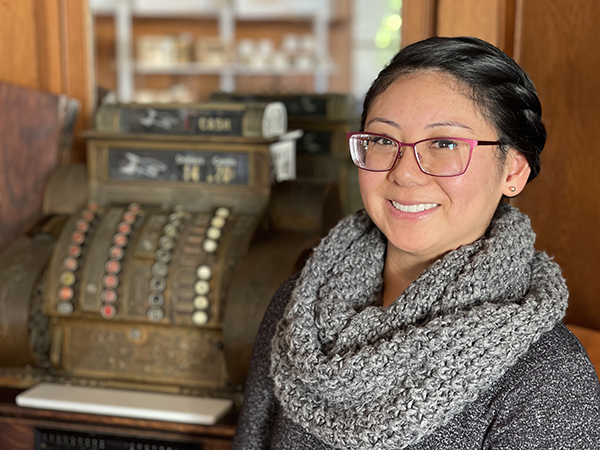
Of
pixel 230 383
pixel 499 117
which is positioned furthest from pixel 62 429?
pixel 499 117

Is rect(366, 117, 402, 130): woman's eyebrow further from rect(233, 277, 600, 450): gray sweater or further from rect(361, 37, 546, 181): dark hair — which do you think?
rect(233, 277, 600, 450): gray sweater

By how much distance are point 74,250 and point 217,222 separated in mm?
442

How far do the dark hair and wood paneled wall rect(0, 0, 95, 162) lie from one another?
1.71 meters

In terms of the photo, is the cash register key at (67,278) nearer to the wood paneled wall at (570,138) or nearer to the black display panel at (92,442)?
the black display panel at (92,442)

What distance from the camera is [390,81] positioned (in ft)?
4.15

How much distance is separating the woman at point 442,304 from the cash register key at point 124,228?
89 centimetres

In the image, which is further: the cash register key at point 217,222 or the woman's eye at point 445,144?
the cash register key at point 217,222

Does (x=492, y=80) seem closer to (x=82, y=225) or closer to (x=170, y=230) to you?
(x=170, y=230)

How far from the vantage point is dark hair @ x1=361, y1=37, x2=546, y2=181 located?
119 centimetres

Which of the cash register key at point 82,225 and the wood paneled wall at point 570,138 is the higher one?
the wood paneled wall at point 570,138

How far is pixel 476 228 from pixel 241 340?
32.4 inches

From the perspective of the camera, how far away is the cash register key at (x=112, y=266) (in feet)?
6.68

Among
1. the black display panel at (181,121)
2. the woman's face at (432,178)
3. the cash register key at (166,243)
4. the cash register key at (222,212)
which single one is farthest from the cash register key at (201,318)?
the woman's face at (432,178)

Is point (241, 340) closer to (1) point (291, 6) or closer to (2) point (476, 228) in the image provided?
(2) point (476, 228)
